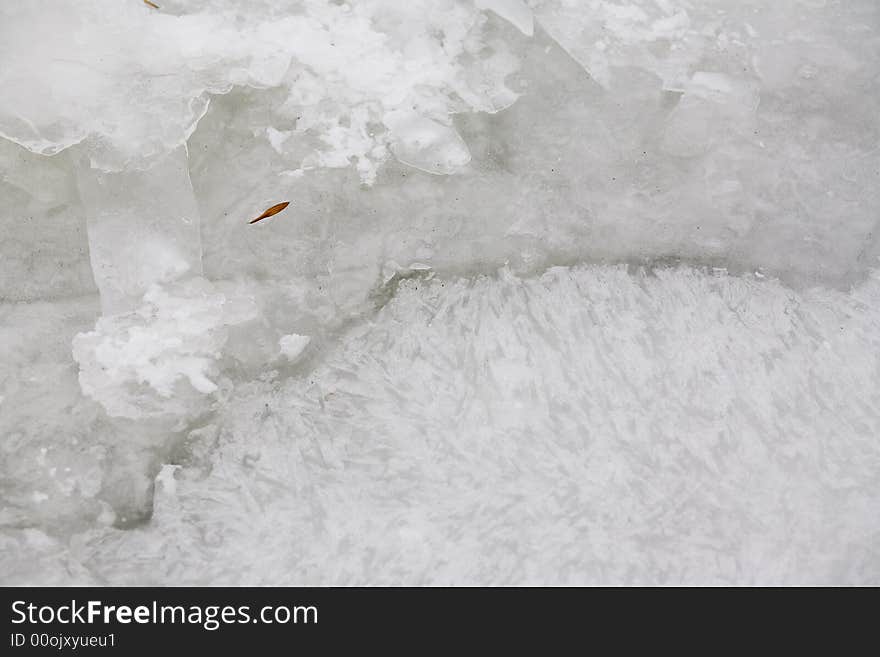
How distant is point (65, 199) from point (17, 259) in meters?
0.23

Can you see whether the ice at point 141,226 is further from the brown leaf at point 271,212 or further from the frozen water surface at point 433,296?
the brown leaf at point 271,212

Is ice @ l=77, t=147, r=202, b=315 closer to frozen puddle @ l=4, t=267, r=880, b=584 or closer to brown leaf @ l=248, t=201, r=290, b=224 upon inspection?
brown leaf @ l=248, t=201, r=290, b=224

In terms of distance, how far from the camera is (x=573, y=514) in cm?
193

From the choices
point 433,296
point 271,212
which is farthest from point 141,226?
point 433,296

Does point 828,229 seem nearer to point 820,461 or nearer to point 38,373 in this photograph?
point 820,461

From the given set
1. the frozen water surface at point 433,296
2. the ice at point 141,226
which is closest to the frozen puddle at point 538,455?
the frozen water surface at point 433,296

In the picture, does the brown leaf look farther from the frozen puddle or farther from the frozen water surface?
the frozen puddle

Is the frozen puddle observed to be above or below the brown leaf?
below

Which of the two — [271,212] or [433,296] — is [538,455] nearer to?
[433,296]

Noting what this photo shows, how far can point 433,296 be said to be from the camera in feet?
6.80

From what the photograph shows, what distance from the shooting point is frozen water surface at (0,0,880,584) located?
1.89 meters

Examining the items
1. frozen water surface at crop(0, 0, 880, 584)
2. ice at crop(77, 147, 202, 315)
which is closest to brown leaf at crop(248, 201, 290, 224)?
frozen water surface at crop(0, 0, 880, 584)

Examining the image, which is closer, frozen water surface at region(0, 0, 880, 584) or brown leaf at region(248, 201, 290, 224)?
frozen water surface at region(0, 0, 880, 584)

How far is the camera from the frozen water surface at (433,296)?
1.89 m
